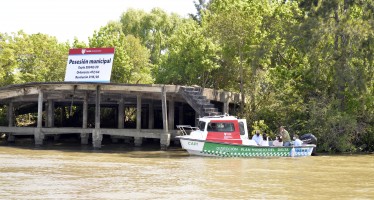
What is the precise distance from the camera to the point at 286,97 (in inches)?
1489

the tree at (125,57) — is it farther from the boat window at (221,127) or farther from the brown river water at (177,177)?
the boat window at (221,127)

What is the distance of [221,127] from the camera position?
97.9ft

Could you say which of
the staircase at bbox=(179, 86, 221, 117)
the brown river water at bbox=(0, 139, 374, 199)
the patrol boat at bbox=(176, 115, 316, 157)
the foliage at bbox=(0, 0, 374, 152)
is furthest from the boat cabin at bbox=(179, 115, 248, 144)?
the foliage at bbox=(0, 0, 374, 152)

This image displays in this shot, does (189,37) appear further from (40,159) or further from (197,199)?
(197,199)

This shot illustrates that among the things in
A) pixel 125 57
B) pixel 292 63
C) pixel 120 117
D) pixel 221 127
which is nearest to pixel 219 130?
pixel 221 127

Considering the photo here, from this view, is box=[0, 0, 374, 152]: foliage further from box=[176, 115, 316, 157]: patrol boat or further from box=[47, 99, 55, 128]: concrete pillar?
box=[47, 99, 55, 128]: concrete pillar

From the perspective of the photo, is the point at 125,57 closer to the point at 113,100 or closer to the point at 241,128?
the point at 113,100

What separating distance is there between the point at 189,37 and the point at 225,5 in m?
3.34

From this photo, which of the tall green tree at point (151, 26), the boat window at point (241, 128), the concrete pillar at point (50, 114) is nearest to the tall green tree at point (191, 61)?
the concrete pillar at point (50, 114)

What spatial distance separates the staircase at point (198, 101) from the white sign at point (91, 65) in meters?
4.13

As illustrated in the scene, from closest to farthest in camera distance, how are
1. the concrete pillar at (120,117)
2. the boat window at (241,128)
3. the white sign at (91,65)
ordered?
the boat window at (241,128), the white sign at (91,65), the concrete pillar at (120,117)

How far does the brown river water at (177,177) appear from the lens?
17.2 metres

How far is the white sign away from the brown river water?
527 centimetres

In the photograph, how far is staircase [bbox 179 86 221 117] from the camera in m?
33.4
